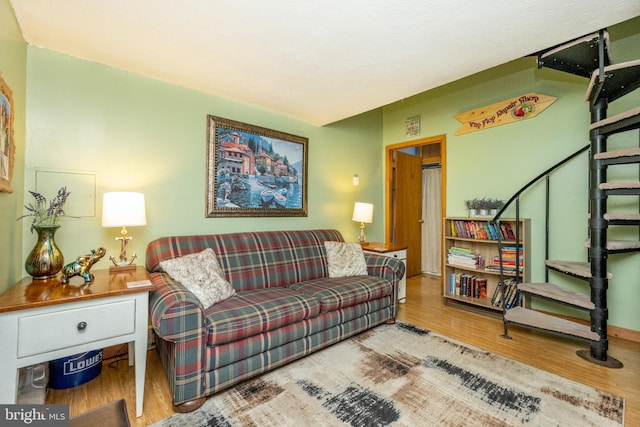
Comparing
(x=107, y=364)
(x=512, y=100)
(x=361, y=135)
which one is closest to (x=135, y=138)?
(x=107, y=364)

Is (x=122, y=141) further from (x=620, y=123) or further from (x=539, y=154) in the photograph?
(x=539, y=154)

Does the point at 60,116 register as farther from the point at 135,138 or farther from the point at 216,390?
the point at 216,390

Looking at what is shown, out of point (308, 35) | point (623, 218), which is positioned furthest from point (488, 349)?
point (308, 35)

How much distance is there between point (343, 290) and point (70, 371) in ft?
6.12

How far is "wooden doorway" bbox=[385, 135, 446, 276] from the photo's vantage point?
448 cm

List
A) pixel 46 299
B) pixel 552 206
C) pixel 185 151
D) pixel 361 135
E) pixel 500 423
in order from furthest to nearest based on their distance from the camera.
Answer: pixel 361 135 → pixel 552 206 → pixel 185 151 → pixel 500 423 → pixel 46 299

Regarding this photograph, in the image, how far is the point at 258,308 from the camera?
1.91 metres

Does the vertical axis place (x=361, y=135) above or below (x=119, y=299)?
above

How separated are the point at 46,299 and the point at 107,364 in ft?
3.35

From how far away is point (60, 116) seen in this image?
2025 millimetres

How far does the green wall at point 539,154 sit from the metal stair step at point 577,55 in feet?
2.31

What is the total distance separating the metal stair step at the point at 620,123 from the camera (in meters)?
1.82

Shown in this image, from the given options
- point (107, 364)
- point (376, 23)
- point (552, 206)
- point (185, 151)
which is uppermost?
point (376, 23)

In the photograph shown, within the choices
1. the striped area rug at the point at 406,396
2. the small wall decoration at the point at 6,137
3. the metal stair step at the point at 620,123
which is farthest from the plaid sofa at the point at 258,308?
the metal stair step at the point at 620,123
